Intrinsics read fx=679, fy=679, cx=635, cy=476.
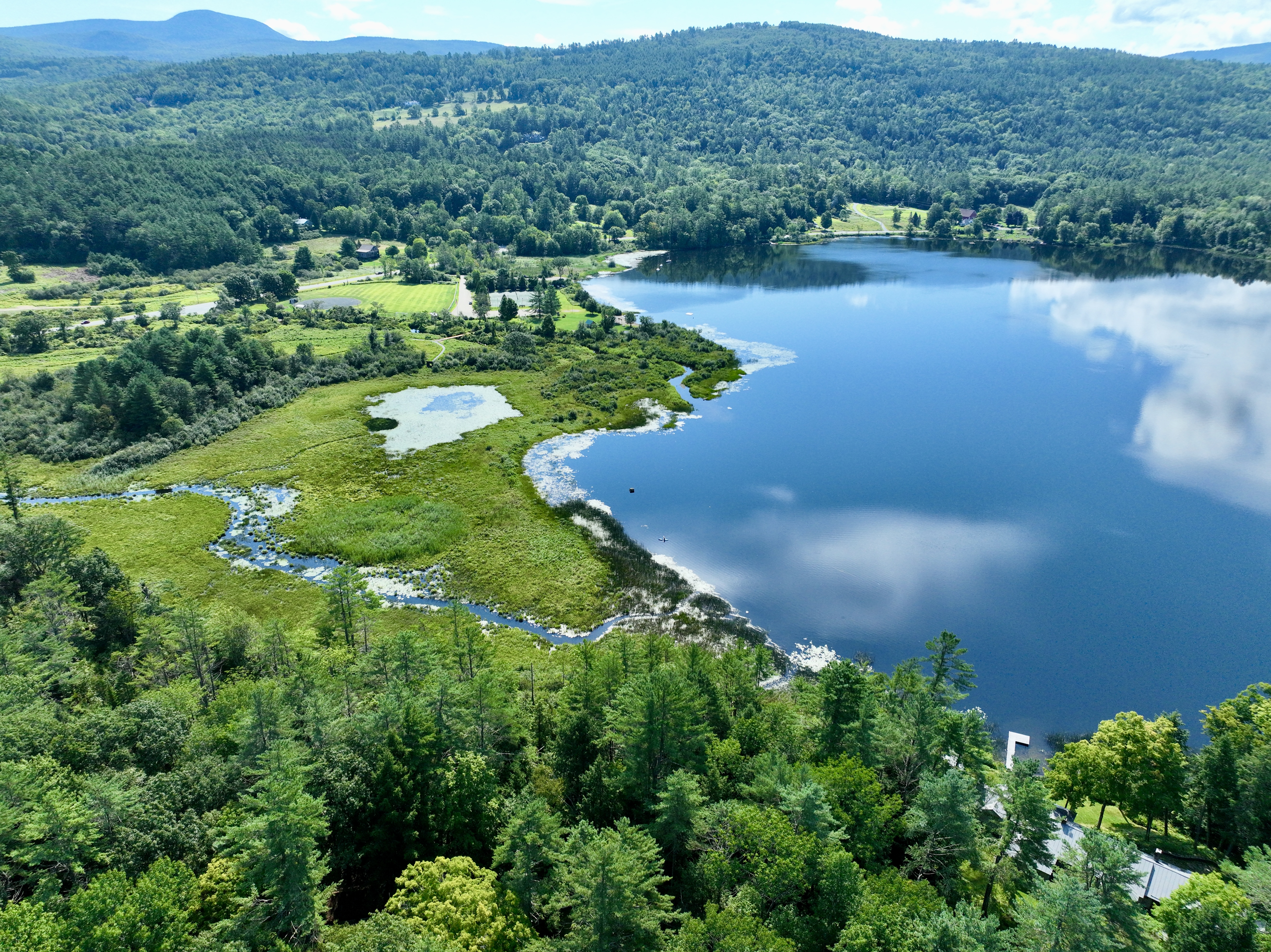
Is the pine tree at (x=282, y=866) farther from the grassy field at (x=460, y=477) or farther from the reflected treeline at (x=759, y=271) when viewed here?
the reflected treeline at (x=759, y=271)

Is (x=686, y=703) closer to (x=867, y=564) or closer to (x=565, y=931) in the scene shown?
(x=565, y=931)

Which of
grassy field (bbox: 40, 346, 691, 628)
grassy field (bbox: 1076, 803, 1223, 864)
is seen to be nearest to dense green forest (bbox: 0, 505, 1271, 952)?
grassy field (bbox: 1076, 803, 1223, 864)

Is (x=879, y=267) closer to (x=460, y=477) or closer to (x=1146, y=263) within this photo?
(x=1146, y=263)

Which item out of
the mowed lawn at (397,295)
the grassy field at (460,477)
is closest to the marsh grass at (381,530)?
the grassy field at (460,477)

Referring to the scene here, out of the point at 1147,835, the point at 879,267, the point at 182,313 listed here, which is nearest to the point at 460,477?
the point at 1147,835

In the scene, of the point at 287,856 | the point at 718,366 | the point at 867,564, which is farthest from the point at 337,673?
the point at 718,366

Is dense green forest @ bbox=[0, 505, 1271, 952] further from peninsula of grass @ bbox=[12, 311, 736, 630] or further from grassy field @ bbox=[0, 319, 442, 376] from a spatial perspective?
grassy field @ bbox=[0, 319, 442, 376]
